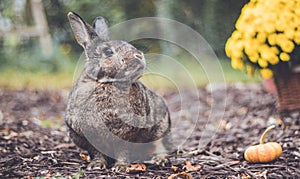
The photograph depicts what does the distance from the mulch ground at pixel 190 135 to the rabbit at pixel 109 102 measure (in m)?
0.17

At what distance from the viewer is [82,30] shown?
3152 mm

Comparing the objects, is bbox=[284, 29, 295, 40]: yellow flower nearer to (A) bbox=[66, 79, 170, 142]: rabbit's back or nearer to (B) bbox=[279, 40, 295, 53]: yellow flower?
(B) bbox=[279, 40, 295, 53]: yellow flower

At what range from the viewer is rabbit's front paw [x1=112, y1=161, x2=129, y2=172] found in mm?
3244

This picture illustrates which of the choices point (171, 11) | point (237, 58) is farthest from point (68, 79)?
point (237, 58)

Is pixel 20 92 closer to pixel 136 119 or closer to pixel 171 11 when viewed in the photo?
pixel 171 11

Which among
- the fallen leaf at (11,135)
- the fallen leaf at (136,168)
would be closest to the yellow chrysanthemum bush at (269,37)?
the fallen leaf at (136,168)

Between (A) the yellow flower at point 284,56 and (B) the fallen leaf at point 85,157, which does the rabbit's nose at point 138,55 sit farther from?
(A) the yellow flower at point 284,56

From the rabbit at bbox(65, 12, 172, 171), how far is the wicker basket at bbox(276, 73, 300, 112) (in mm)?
2086

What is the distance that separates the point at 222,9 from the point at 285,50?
4.45m

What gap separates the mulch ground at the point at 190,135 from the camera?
331 centimetres

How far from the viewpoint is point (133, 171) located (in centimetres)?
322

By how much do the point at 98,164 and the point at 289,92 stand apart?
97.5 inches

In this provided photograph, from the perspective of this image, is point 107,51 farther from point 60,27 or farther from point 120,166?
point 60,27

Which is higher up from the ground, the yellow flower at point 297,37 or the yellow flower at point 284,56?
the yellow flower at point 297,37
